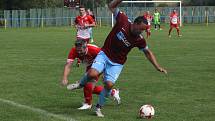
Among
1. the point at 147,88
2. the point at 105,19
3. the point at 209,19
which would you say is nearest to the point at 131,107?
the point at 147,88

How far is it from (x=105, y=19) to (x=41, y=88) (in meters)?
57.3

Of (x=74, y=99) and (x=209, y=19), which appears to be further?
(x=209, y=19)

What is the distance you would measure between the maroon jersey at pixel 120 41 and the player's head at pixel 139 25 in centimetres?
14

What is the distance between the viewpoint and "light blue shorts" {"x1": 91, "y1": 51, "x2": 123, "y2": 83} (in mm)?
9600

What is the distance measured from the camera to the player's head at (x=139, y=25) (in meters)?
9.16

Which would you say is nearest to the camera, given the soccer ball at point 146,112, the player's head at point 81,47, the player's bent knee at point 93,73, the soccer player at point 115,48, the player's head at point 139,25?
the player's head at point 139,25

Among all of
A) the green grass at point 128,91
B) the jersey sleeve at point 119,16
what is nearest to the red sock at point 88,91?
the green grass at point 128,91

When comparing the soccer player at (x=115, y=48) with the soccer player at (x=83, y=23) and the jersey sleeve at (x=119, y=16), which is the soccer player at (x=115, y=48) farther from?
the soccer player at (x=83, y=23)

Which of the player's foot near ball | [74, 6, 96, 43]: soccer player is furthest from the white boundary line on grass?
[74, 6, 96, 43]: soccer player

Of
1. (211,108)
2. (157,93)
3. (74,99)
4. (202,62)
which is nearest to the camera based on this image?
(211,108)

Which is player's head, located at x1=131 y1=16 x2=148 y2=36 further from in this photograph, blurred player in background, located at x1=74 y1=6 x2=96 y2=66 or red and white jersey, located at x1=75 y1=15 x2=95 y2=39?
red and white jersey, located at x1=75 y1=15 x2=95 y2=39

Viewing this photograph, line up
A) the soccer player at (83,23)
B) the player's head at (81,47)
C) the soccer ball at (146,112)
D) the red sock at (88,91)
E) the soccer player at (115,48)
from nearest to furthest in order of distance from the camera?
the soccer ball at (146,112)
the soccer player at (115,48)
the player's head at (81,47)
the red sock at (88,91)
the soccer player at (83,23)

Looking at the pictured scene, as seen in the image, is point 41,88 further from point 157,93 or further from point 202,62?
point 202,62

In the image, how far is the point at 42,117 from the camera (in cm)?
940
